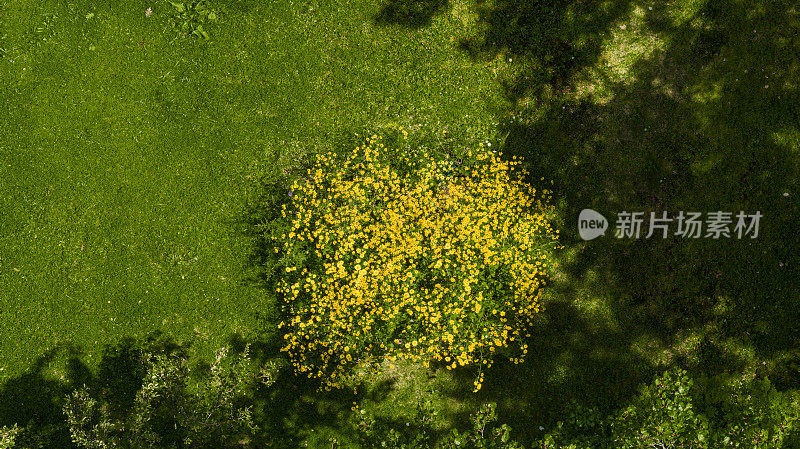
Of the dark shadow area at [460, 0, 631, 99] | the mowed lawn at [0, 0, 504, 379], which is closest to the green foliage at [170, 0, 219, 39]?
the mowed lawn at [0, 0, 504, 379]

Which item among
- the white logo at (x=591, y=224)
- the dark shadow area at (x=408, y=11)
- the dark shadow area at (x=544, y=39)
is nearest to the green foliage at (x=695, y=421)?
the white logo at (x=591, y=224)

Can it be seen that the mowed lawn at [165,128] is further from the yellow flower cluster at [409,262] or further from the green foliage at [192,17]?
the yellow flower cluster at [409,262]

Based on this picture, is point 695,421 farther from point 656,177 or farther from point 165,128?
point 165,128

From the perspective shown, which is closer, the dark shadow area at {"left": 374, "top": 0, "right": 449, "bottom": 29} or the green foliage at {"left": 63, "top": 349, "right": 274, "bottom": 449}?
the green foliage at {"left": 63, "top": 349, "right": 274, "bottom": 449}

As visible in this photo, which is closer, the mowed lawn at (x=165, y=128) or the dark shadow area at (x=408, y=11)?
the mowed lawn at (x=165, y=128)

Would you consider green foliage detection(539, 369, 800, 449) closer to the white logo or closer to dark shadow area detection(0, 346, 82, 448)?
the white logo

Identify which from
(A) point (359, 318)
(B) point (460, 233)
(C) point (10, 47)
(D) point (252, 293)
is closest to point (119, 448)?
(D) point (252, 293)

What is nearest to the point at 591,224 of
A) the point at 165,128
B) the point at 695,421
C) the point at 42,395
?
the point at 695,421
